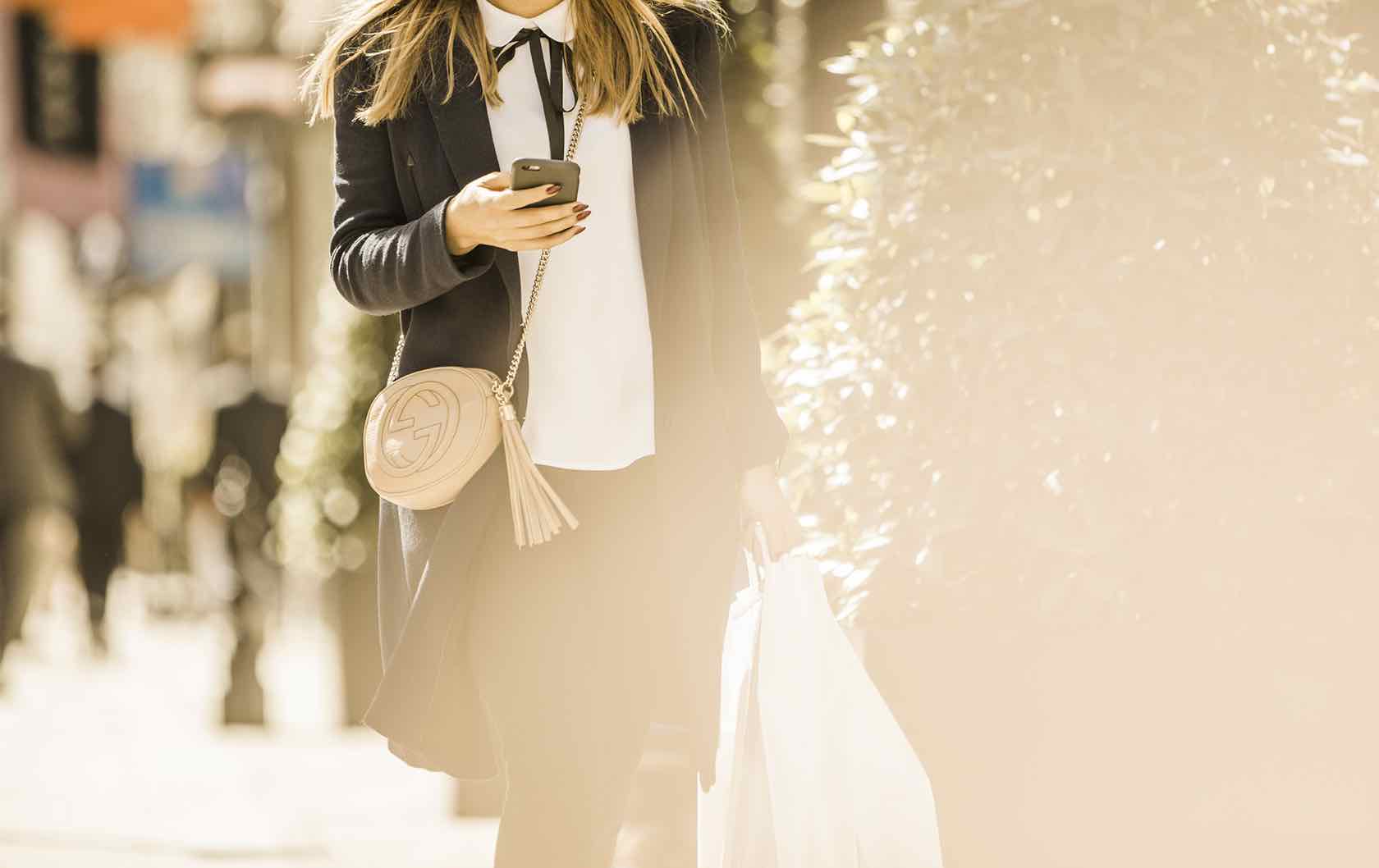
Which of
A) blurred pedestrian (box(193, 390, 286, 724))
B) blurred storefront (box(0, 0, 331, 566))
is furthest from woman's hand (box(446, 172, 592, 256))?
blurred storefront (box(0, 0, 331, 566))

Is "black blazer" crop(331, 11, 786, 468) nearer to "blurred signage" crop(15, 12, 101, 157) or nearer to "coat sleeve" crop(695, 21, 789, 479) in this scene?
"coat sleeve" crop(695, 21, 789, 479)

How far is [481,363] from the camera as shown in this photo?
248cm

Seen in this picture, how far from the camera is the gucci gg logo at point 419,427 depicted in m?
2.39

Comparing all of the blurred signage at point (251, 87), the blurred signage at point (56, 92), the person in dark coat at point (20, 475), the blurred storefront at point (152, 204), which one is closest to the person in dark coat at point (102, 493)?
the person in dark coat at point (20, 475)

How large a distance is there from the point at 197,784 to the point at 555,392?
16.0ft

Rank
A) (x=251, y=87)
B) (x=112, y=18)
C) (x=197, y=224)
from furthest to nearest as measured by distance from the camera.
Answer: (x=197, y=224), (x=112, y=18), (x=251, y=87)

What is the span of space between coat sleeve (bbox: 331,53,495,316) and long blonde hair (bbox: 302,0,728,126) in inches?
1.3

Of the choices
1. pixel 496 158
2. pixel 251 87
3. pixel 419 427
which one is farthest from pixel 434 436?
pixel 251 87

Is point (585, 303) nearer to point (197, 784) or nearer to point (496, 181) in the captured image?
point (496, 181)

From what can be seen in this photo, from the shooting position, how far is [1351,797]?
3348mm

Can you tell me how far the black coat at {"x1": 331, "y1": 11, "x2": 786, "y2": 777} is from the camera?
7.91ft

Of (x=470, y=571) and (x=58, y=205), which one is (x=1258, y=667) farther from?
(x=58, y=205)

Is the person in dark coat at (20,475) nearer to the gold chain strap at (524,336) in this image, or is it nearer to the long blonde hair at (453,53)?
the long blonde hair at (453,53)

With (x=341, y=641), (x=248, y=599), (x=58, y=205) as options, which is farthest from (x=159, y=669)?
(x=58, y=205)
